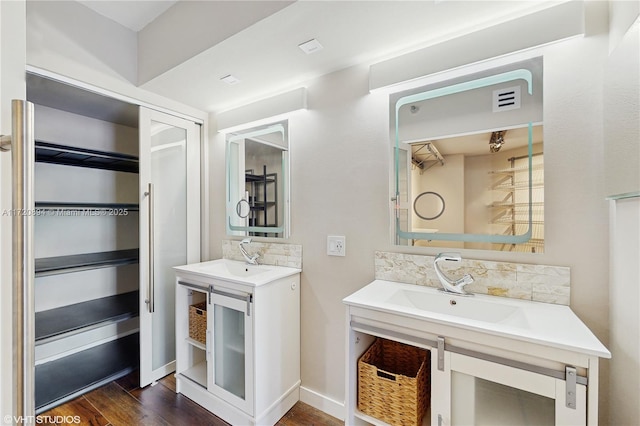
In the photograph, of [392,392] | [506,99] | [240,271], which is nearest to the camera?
[392,392]

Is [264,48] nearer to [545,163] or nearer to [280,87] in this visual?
[280,87]

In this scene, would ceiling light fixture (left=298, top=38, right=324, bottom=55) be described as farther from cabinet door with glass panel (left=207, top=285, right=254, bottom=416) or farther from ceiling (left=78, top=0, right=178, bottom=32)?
cabinet door with glass panel (left=207, top=285, right=254, bottom=416)

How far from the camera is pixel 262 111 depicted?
7.36 ft

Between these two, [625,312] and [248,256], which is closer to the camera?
[625,312]

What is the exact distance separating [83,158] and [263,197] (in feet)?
4.78

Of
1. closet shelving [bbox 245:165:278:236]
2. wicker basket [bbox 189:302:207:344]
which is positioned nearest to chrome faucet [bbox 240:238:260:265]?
closet shelving [bbox 245:165:278:236]

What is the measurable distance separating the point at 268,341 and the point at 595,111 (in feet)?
6.68

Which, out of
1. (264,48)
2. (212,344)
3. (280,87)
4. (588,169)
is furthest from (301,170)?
(588,169)

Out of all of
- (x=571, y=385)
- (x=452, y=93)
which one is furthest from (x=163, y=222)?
(x=571, y=385)

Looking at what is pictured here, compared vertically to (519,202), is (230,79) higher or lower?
higher

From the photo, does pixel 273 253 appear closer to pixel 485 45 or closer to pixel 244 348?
pixel 244 348

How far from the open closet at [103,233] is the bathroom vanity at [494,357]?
174 cm

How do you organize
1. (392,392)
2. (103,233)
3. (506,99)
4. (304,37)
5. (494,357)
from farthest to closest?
(103,233), (304,37), (506,99), (392,392), (494,357)

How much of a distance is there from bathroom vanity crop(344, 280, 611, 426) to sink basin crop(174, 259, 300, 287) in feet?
2.14
